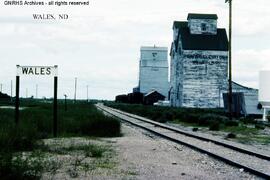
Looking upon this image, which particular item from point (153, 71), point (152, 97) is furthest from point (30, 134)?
point (153, 71)

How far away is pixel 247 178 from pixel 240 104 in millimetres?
40377

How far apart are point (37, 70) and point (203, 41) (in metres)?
56.7

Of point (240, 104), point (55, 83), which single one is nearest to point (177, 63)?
point (240, 104)

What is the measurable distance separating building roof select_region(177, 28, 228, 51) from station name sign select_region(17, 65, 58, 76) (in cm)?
5454

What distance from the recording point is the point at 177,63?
7712 cm

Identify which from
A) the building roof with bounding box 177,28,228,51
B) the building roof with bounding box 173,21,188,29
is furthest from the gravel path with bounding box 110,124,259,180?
the building roof with bounding box 173,21,188,29

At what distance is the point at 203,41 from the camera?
74.4m

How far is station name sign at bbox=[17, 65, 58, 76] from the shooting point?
63.1 feet

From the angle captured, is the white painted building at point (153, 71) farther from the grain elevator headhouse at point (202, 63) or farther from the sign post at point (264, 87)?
the sign post at point (264, 87)

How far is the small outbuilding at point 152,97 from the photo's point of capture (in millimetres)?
100875

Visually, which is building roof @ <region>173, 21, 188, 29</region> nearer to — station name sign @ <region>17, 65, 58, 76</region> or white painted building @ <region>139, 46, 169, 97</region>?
white painted building @ <region>139, 46, 169, 97</region>

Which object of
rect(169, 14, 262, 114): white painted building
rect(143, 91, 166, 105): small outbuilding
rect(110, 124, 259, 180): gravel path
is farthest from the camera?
rect(143, 91, 166, 105): small outbuilding

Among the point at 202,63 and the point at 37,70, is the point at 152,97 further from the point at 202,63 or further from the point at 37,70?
the point at 37,70

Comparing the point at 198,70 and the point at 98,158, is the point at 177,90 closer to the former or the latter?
the point at 198,70
